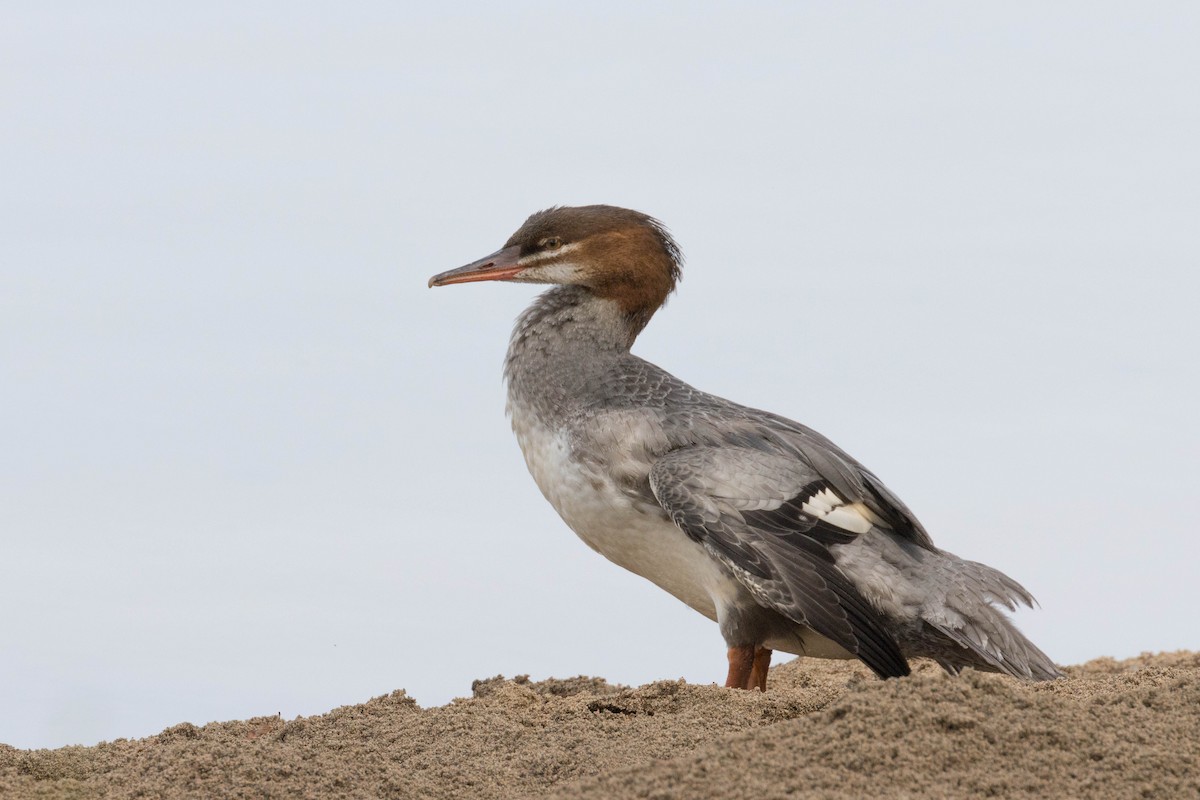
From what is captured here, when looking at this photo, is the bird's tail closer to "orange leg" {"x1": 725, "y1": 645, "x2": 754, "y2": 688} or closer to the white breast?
"orange leg" {"x1": 725, "y1": 645, "x2": 754, "y2": 688}

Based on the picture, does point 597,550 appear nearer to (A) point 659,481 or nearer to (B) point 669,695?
(A) point 659,481

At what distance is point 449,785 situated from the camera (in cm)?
598

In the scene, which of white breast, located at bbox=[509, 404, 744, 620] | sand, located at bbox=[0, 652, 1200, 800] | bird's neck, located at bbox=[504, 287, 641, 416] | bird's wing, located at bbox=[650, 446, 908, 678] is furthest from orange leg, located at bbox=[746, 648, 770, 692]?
bird's neck, located at bbox=[504, 287, 641, 416]

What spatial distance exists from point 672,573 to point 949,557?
1.68 m

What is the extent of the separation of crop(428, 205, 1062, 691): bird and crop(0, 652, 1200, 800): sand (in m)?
0.58

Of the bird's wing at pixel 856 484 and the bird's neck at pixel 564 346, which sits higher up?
the bird's neck at pixel 564 346

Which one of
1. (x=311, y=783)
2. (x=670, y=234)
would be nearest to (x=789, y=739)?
(x=311, y=783)

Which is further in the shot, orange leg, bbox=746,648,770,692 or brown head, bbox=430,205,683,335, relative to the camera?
brown head, bbox=430,205,683,335

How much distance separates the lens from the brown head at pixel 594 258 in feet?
29.6

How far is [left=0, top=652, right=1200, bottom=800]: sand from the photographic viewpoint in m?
5.09

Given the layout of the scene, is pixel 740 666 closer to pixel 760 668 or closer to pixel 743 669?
pixel 743 669

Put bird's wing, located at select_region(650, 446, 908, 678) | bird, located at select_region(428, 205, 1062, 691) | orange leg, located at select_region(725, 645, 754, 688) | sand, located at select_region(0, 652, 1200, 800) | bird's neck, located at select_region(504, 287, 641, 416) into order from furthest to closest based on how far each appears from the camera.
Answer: bird's neck, located at select_region(504, 287, 641, 416)
orange leg, located at select_region(725, 645, 754, 688)
bird, located at select_region(428, 205, 1062, 691)
bird's wing, located at select_region(650, 446, 908, 678)
sand, located at select_region(0, 652, 1200, 800)

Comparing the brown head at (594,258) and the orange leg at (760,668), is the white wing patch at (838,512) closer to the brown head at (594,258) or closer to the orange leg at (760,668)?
the orange leg at (760,668)

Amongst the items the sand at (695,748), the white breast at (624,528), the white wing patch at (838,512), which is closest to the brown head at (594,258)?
the white breast at (624,528)
